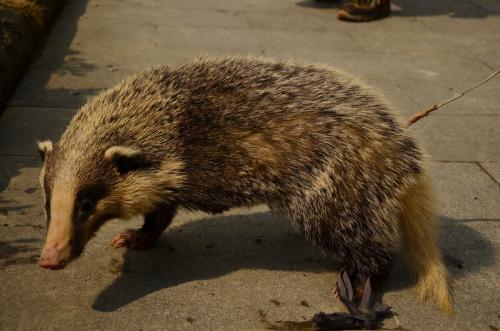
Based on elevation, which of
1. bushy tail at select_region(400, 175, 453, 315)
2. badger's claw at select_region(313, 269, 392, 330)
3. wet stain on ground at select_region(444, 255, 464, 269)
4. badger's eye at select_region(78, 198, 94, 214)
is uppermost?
badger's eye at select_region(78, 198, 94, 214)

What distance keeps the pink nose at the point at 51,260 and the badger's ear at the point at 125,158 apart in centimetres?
67

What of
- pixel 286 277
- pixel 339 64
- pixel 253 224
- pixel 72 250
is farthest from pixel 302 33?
pixel 72 250

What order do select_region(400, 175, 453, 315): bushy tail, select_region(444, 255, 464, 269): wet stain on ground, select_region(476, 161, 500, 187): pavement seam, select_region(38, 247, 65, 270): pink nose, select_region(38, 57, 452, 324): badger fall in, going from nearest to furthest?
select_region(38, 247, 65, 270): pink nose < select_region(38, 57, 452, 324): badger < select_region(400, 175, 453, 315): bushy tail < select_region(444, 255, 464, 269): wet stain on ground < select_region(476, 161, 500, 187): pavement seam

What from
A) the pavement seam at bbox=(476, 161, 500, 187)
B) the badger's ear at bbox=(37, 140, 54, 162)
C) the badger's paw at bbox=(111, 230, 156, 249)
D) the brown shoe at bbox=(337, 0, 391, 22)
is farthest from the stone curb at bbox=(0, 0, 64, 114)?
the brown shoe at bbox=(337, 0, 391, 22)

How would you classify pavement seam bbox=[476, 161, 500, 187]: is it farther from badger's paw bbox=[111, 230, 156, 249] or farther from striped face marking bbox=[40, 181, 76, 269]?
striped face marking bbox=[40, 181, 76, 269]

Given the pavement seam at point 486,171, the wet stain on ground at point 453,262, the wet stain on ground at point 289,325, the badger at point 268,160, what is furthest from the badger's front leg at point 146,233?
the pavement seam at point 486,171

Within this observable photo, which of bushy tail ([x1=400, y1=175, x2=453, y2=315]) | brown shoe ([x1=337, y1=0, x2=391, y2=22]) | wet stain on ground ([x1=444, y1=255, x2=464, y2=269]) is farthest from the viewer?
brown shoe ([x1=337, y1=0, x2=391, y2=22])

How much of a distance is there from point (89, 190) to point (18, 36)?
213 inches

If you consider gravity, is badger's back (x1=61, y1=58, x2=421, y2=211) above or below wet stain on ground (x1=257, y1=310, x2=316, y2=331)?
above

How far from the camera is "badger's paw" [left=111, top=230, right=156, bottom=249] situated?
488 centimetres

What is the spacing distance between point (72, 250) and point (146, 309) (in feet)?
2.21

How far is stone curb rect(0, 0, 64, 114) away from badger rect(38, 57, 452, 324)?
3.73 m

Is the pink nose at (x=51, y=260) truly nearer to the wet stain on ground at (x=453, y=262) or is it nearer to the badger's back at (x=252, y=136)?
the badger's back at (x=252, y=136)

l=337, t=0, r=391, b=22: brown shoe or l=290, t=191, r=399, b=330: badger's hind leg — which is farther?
l=337, t=0, r=391, b=22: brown shoe
